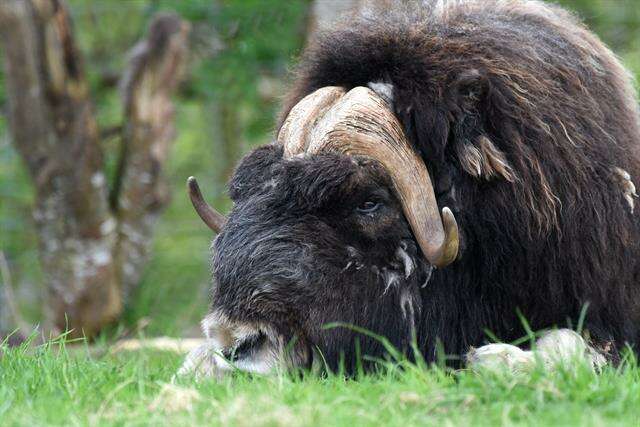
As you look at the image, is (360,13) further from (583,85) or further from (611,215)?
(611,215)

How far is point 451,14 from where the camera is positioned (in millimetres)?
3838

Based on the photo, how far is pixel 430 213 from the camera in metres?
3.27

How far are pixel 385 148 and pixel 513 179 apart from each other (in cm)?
42

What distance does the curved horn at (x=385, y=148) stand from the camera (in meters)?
3.25

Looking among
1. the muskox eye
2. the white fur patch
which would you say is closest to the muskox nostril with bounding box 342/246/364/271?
the muskox eye

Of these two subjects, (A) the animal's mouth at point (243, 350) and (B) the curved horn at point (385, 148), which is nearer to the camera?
(A) the animal's mouth at point (243, 350)

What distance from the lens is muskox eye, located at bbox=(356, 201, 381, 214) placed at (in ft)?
10.7

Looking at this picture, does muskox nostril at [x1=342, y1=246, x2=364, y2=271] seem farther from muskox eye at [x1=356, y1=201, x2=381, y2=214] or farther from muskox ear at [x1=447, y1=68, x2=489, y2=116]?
muskox ear at [x1=447, y1=68, x2=489, y2=116]

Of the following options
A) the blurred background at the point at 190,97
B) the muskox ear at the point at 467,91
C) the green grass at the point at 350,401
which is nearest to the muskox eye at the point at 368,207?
the muskox ear at the point at 467,91

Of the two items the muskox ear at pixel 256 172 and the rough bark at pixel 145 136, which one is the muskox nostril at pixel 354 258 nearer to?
the muskox ear at pixel 256 172

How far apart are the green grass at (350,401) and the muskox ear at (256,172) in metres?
0.75

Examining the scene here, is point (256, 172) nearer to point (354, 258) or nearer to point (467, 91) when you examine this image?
point (354, 258)

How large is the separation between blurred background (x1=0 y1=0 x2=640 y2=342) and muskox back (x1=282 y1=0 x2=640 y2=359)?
288 centimetres

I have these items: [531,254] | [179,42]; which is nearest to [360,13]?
[531,254]
